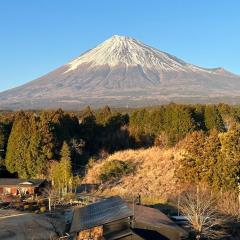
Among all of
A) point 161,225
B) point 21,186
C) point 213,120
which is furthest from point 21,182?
point 213,120

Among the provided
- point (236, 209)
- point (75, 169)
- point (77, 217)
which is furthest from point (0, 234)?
point (75, 169)

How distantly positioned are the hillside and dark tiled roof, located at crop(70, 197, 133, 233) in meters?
11.7

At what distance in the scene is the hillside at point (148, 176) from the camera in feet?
131

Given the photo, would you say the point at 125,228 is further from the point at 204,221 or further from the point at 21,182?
the point at 21,182

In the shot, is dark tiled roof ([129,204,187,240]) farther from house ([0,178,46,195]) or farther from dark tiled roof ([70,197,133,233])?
house ([0,178,46,195])

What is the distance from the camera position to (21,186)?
4219 cm

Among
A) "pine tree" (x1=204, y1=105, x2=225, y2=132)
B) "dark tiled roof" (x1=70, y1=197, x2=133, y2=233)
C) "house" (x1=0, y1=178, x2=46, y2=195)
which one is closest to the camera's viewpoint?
"dark tiled roof" (x1=70, y1=197, x2=133, y2=233)

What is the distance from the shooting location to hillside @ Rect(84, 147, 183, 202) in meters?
40.0

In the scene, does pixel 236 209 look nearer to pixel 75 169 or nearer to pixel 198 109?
pixel 75 169

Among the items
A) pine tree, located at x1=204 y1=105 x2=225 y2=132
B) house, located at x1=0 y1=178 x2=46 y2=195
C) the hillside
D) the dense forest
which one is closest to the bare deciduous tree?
the dense forest

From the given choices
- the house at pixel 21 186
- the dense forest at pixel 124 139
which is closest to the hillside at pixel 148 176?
the dense forest at pixel 124 139

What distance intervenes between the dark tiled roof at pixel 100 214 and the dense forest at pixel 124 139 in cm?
879

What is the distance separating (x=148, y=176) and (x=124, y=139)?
15.2 m

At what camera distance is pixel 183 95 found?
16825 centimetres
